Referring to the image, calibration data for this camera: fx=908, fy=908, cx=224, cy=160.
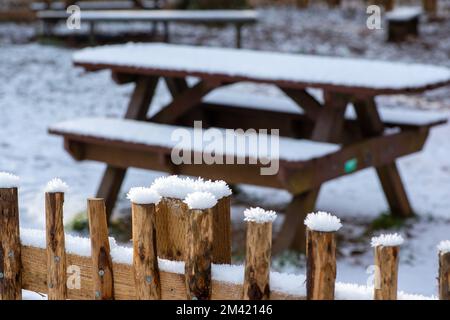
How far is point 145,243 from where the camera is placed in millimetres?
2041

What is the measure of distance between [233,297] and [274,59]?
437 centimetres

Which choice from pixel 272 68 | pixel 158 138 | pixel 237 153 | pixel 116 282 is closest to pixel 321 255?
pixel 116 282

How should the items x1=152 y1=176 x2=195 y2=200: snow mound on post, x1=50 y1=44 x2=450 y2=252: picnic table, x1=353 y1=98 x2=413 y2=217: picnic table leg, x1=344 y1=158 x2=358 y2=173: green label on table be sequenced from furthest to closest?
1. x1=353 y1=98 x2=413 y2=217: picnic table leg
2. x1=344 y1=158 x2=358 y2=173: green label on table
3. x1=50 y1=44 x2=450 y2=252: picnic table
4. x1=152 y1=176 x2=195 y2=200: snow mound on post

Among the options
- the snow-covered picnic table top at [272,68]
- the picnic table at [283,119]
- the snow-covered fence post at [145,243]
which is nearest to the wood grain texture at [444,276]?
the snow-covered fence post at [145,243]

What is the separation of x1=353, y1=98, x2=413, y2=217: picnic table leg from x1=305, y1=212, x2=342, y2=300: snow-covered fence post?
168 inches

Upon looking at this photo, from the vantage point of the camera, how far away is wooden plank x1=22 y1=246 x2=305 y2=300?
6.48 ft

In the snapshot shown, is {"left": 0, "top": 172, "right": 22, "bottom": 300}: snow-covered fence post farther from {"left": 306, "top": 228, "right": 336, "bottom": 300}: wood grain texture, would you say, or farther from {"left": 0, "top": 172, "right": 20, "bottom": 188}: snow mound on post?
{"left": 306, "top": 228, "right": 336, "bottom": 300}: wood grain texture

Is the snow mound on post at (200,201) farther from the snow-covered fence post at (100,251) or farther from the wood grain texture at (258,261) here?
the snow-covered fence post at (100,251)

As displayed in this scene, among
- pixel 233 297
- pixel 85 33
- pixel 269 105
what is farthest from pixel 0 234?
pixel 85 33

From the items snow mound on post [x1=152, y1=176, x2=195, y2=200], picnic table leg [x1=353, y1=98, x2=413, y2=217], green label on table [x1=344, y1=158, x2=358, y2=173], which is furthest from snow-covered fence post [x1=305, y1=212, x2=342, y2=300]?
picnic table leg [x1=353, y1=98, x2=413, y2=217]

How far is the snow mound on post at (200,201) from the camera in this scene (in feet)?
6.38

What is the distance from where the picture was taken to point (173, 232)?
2086 millimetres

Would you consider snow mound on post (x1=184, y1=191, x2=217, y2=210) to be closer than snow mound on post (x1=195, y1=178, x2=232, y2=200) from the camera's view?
Yes
